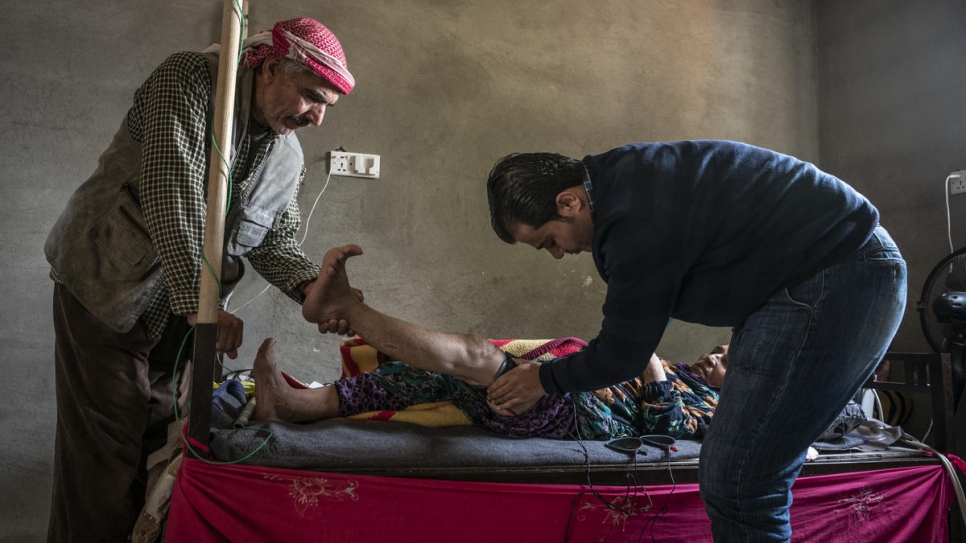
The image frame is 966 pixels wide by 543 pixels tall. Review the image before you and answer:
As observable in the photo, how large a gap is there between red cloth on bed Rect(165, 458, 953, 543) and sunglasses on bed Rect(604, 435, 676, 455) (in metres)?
0.11

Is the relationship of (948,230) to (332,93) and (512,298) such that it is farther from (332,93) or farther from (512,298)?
(332,93)

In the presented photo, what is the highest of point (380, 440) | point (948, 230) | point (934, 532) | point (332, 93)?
point (332, 93)

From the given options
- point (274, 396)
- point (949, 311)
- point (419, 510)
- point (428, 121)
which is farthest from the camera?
point (428, 121)

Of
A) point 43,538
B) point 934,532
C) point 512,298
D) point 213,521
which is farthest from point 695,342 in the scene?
point 43,538

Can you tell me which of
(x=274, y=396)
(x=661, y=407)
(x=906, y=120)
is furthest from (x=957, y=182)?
(x=274, y=396)

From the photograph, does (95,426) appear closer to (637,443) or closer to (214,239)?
(214,239)

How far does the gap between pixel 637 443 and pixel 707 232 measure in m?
0.80

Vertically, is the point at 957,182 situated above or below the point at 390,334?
above

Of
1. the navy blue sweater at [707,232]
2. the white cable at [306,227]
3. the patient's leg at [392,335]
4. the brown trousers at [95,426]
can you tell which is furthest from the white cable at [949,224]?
the brown trousers at [95,426]

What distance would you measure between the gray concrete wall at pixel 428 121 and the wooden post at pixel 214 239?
1329 mm

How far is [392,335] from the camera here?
1.71 meters

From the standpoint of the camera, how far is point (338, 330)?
1712mm

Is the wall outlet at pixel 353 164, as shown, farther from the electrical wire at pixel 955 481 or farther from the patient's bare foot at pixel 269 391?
the electrical wire at pixel 955 481

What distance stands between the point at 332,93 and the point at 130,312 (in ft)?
2.36
